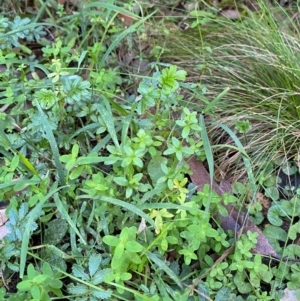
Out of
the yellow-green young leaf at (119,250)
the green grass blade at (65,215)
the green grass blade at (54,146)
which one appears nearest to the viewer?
the yellow-green young leaf at (119,250)

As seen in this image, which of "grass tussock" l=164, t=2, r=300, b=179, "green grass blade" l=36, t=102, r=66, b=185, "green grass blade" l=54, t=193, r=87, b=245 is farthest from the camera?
"grass tussock" l=164, t=2, r=300, b=179

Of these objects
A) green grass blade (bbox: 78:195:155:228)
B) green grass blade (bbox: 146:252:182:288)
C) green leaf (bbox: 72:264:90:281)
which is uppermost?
green grass blade (bbox: 78:195:155:228)

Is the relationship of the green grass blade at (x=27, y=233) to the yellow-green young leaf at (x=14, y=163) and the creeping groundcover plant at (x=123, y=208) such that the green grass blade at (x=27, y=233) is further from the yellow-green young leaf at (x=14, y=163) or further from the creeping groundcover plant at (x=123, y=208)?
the yellow-green young leaf at (x=14, y=163)

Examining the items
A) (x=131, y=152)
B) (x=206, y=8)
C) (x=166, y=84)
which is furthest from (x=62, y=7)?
(x=131, y=152)

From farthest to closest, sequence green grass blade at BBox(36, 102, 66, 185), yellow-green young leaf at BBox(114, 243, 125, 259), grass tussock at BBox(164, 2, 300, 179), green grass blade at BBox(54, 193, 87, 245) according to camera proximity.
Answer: grass tussock at BBox(164, 2, 300, 179), green grass blade at BBox(36, 102, 66, 185), green grass blade at BBox(54, 193, 87, 245), yellow-green young leaf at BBox(114, 243, 125, 259)

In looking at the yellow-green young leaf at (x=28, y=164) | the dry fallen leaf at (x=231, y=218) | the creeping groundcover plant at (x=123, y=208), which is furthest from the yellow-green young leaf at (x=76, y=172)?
the dry fallen leaf at (x=231, y=218)

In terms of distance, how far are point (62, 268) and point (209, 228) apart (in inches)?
17.6

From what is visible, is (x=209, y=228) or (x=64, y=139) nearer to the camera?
(x=209, y=228)

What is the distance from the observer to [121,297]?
1.43 metres

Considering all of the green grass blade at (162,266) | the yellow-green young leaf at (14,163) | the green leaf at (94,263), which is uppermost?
the yellow-green young leaf at (14,163)

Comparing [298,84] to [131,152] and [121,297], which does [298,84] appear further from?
[121,297]

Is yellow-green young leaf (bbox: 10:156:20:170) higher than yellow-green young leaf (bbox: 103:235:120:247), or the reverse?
yellow-green young leaf (bbox: 10:156:20:170)

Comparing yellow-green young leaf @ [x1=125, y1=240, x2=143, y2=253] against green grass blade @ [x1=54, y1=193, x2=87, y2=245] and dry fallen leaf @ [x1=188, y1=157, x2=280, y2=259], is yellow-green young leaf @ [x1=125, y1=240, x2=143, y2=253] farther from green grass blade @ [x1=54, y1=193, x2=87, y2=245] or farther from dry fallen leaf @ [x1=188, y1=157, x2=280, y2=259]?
dry fallen leaf @ [x1=188, y1=157, x2=280, y2=259]

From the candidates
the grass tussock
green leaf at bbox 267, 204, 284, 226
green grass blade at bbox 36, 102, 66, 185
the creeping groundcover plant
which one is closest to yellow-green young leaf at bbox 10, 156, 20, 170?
the creeping groundcover plant
